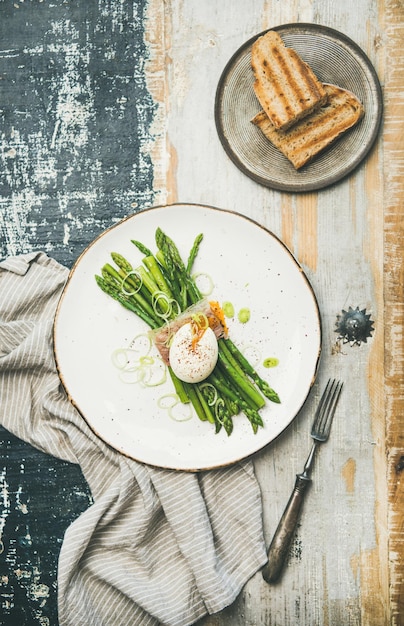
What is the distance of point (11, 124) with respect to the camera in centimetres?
289

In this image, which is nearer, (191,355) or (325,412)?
(191,355)

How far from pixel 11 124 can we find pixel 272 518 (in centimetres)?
214

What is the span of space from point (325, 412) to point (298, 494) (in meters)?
0.37

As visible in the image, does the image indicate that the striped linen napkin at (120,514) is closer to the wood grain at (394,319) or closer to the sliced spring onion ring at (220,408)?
the sliced spring onion ring at (220,408)

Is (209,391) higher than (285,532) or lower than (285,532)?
higher

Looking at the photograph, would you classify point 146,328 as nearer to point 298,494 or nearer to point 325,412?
point 325,412

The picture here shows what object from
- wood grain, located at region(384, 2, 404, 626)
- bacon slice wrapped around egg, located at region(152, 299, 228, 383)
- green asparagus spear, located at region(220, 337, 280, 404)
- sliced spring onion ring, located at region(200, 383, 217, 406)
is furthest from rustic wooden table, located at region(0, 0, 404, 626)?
bacon slice wrapped around egg, located at region(152, 299, 228, 383)

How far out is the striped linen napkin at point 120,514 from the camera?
266 cm

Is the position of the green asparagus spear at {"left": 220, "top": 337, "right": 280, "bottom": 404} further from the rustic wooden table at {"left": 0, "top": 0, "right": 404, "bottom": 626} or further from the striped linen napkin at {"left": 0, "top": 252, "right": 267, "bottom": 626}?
the striped linen napkin at {"left": 0, "top": 252, "right": 267, "bottom": 626}

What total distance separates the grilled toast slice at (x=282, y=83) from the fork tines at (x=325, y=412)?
3.77 ft

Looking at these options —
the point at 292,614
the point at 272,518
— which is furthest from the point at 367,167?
the point at 292,614

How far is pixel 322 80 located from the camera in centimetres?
270

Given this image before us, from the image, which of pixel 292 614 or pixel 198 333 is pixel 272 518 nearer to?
pixel 292 614

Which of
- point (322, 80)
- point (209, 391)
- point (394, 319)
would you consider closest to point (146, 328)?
point (209, 391)
